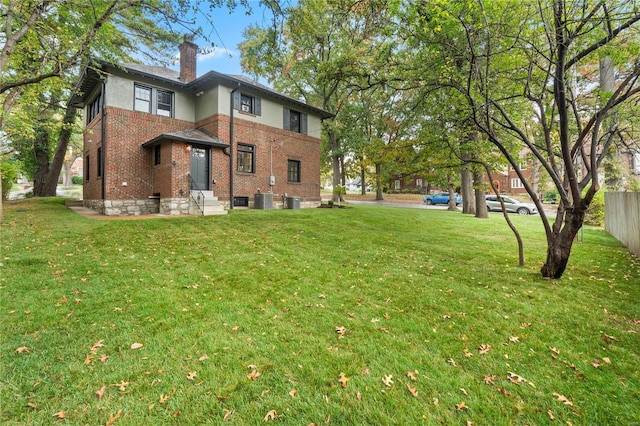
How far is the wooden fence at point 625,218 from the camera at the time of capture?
709 centimetres

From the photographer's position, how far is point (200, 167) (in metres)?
12.9

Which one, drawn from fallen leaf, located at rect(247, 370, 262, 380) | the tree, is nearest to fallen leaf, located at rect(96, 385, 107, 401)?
fallen leaf, located at rect(247, 370, 262, 380)

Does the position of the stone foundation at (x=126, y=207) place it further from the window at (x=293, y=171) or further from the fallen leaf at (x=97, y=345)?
the fallen leaf at (x=97, y=345)

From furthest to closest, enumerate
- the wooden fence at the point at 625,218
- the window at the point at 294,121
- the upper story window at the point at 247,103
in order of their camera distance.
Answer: the window at the point at 294,121, the upper story window at the point at 247,103, the wooden fence at the point at 625,218

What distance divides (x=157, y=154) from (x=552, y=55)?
13.6 m

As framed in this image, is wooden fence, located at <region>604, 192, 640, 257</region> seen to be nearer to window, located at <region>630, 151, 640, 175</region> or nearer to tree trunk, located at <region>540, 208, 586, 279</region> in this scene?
window, located at <region>630, 151, 640, 175</region>

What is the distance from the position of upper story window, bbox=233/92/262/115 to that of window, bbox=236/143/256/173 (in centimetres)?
175

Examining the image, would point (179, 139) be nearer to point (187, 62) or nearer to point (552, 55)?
point (187, 62)

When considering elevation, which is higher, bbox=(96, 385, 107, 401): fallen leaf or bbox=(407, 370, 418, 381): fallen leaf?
bbox=(96, 385, 107, 401): fallen leaf

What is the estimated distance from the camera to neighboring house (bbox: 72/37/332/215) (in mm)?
12016

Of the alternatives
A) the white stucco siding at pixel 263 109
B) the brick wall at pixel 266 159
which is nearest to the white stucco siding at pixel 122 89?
the white stucco siding at pixel 263 109

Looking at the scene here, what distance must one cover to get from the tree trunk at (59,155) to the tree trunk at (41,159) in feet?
1.05

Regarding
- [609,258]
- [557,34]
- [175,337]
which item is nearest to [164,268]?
[175,337]

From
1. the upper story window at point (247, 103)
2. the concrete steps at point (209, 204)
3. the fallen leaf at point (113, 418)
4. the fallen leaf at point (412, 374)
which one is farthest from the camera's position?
the upper story window at point (247, 103)
